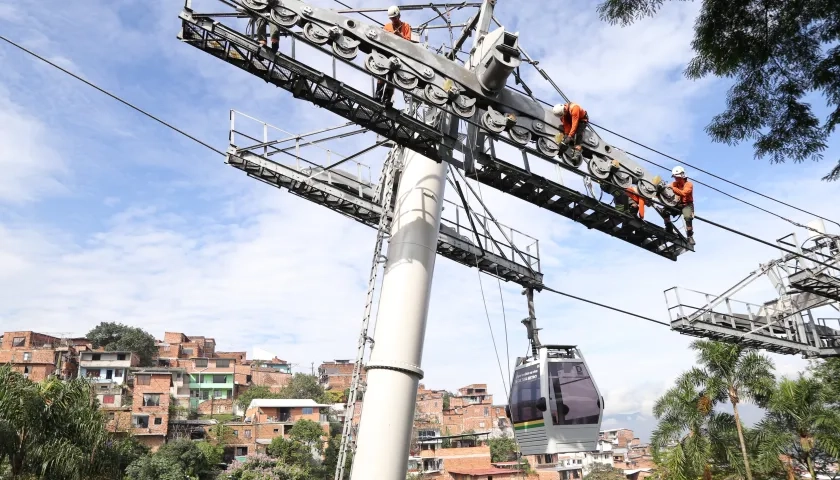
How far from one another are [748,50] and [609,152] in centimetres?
374

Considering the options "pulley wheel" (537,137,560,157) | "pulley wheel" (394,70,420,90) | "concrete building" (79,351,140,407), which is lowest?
"pulley wheel" (537,137,560,157)

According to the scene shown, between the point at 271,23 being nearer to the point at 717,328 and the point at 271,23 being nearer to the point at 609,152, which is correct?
the point at 609,152

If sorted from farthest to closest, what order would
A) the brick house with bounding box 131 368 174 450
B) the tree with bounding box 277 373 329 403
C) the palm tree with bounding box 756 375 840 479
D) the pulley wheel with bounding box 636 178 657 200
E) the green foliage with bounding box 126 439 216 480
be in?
1. the tree with bounding box 277 373 329 403
2. the brick house with bounding box 131 368 174 450
3. the green foliage with bounding box 126 439 216 480
4. the palm tree with bounding box 756 375 840 479
5. the pulley wheel with bounding box 636 178 657 200

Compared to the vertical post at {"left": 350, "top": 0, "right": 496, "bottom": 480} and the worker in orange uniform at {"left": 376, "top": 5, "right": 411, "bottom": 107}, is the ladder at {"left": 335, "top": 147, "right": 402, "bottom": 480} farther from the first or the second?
the worker in orange uniform at {"left": 376, "top": 5, "right": 411, "bottom": 107}

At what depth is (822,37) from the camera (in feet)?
18.3

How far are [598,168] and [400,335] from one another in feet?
13.7

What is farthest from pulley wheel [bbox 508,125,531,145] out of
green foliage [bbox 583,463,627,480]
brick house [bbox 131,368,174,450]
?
green foliage [bbox 583,463,627,480]

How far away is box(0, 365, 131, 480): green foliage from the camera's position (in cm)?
1619

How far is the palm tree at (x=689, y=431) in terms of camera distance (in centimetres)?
2003

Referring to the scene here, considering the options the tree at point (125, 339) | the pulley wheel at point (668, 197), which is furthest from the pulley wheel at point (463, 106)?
the tree at point (125, 339)

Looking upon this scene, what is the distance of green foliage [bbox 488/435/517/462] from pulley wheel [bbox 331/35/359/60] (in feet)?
Result: 173

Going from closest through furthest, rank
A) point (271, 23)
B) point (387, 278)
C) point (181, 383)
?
point (271, 23) → point (387, 278) → point (181, 383)

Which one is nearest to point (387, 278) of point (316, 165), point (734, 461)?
point (316, 165)

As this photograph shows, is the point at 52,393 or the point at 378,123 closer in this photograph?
the point at 378,123
